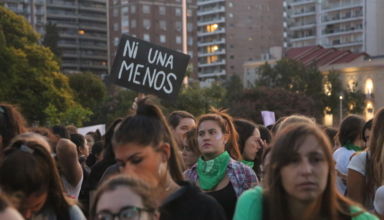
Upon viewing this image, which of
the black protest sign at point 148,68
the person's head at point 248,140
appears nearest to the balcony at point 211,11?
the black protest sign at point 148,68

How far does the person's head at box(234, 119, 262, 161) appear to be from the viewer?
763 cm

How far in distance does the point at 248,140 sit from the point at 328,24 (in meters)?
105

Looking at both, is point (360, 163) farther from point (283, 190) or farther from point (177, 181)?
point (283, 190)

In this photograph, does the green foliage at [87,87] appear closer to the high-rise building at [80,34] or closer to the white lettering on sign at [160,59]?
the high-rise building at [80,34]

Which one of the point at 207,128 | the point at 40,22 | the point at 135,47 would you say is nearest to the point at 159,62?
the point at 135,47

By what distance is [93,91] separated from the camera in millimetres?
71625

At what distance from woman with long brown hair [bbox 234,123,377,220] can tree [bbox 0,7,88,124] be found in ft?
145

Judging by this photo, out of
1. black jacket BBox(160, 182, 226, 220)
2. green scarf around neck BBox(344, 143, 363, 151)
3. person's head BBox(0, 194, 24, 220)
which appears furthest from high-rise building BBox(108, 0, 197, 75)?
person's head BBox(0, 194, 24, 220)

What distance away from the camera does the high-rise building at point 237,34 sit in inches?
4779

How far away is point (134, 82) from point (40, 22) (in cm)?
11601

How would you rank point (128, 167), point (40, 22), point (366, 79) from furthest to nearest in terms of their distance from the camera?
1. point (40, 22)
2. point (366, 79)
3. point (128, 167)

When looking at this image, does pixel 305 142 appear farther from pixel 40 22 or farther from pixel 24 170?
pixel 40 22

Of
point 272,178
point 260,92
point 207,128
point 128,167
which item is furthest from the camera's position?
point 260,92

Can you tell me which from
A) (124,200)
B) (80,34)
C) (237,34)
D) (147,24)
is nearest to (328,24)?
(237,34)
